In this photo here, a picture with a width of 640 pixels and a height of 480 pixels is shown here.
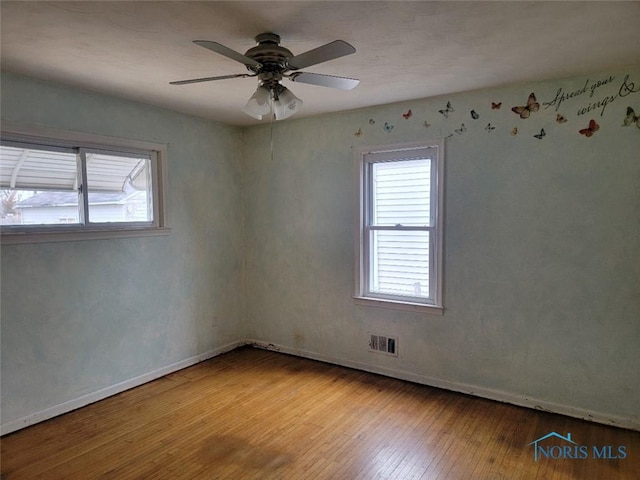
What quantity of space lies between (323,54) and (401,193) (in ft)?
6.05

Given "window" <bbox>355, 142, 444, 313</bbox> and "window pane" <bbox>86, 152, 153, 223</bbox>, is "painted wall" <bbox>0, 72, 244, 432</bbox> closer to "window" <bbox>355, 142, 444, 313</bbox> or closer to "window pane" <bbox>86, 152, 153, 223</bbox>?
"window pane" <bbox>86, 152, 153, 223</bbox>

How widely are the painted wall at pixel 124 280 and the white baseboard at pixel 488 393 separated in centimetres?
114

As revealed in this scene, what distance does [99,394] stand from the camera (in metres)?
3.19

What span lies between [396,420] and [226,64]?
105 inches

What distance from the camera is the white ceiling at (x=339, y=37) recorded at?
Answer: 1833 millimetres

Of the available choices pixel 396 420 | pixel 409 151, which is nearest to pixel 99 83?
pixel 409 151

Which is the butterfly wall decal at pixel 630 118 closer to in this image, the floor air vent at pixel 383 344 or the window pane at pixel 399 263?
the window pane at pixel 399 263

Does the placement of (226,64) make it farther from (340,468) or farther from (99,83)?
(340,468)

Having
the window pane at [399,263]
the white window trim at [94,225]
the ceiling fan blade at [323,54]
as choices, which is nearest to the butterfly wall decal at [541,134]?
the window pane at [399,263]

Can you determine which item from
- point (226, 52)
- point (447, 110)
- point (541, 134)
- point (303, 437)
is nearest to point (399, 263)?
point (447, 110)

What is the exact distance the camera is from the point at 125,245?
11.0 ft

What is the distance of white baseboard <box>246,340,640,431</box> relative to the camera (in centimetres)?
275

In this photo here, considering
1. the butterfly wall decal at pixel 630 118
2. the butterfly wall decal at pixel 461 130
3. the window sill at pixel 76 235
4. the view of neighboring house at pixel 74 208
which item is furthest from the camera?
the butterfly wall decal at pixel 461 130

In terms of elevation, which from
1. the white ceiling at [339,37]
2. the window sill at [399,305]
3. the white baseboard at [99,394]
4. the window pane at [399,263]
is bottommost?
the white baseboard at [99,394]
